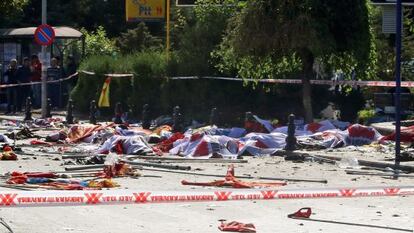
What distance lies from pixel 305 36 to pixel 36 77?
16.2 meters

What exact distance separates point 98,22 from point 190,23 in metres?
31.9

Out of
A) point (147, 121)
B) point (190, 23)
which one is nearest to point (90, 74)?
point (190, 23)

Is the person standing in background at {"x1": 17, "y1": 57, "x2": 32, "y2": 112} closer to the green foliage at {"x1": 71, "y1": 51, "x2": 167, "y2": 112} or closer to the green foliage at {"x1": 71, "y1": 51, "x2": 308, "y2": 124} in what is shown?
the green foliage at {"x1": 71, "y1": 51, "x2": 167, "y2": 112}

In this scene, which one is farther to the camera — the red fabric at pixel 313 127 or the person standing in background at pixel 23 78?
the person standing in background at pixel 23 78

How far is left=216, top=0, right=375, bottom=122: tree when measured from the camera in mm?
22266

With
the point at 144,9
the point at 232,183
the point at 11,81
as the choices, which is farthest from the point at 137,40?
the point at 232,183

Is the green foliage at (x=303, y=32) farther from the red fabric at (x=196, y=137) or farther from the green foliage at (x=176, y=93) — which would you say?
the red fabric at (x=196, y=137)

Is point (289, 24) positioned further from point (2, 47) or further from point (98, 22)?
point (98, 22)

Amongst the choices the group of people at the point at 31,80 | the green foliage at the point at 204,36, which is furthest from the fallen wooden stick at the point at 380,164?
the group of people at the point at 31,80

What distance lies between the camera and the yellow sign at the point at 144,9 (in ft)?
121

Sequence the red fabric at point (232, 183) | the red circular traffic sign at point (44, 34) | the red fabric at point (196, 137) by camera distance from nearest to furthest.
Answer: the red fabric at point (232, 183), the red fabric at point (196, 137), the red circular traffic sign at point (44, 34)

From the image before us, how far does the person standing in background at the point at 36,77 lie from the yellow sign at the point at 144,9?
12.7 feet

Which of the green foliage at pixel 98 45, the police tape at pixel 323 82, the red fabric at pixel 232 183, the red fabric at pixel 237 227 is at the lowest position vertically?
the red fabric at pixel 232 183

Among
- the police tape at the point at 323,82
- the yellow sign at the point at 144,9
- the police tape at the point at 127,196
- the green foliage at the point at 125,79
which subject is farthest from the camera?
the yellow sign at the point at 144,9
